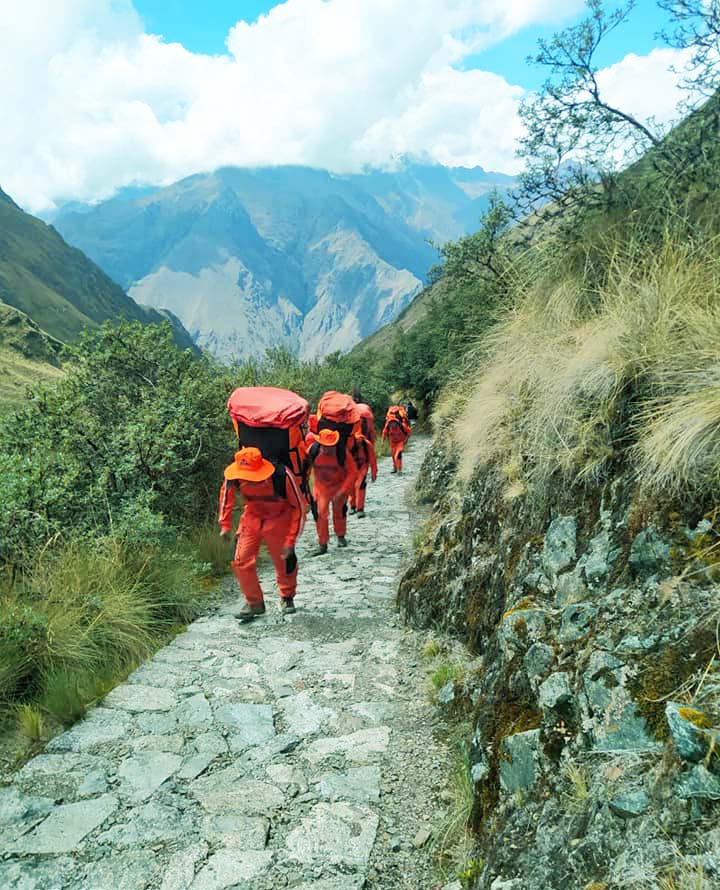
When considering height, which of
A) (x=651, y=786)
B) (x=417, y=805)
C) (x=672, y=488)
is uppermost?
(x=672, y=488)

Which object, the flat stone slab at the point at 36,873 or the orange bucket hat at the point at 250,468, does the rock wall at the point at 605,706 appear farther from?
the orange bucket hat at the point at 250,468

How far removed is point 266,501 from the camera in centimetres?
594

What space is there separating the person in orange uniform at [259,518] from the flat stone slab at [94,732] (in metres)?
1.98

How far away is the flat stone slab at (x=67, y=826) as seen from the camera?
2.89 metres

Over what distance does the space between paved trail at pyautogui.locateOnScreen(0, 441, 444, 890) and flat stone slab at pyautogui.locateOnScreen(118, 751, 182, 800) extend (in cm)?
1

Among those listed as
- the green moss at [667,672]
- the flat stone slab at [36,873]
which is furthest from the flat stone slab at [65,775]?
the green moss at [667,672]

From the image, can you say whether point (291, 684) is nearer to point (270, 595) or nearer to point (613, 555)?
point (270, 595)

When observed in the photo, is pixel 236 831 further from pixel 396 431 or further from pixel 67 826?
pixel 396 431

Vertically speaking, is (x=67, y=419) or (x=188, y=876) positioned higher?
(x=67, y=419)

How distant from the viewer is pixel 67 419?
7.41 meters

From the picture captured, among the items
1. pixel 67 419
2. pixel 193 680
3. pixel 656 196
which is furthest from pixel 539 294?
pixel 67 419

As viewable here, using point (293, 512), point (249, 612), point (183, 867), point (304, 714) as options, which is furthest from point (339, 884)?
point (293, 512)

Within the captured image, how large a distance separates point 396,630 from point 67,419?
16.3 ft

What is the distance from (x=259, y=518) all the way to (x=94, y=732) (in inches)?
99.4
